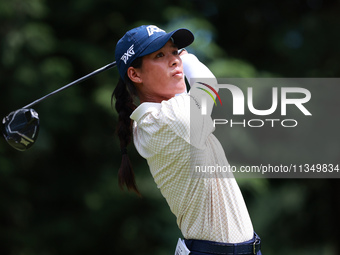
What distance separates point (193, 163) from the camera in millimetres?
1759

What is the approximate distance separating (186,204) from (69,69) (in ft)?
11.2

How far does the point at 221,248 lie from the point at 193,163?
0.91 feet

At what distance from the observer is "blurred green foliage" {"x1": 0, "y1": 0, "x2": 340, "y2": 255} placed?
15.8 ft

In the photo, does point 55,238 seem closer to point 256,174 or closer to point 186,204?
point 256,174

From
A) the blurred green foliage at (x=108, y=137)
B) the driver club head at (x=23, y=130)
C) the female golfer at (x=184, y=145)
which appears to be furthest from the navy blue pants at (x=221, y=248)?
the blurred green foliage at (x=108, y=137)

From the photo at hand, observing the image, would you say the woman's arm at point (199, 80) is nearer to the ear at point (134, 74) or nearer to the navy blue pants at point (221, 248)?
the ear at point (134, 74)

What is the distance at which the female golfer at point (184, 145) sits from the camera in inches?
68.1

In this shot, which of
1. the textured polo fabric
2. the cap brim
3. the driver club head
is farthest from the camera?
the driver club head

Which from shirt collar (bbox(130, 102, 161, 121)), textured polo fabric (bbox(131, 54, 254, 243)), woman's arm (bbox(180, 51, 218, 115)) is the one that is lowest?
textured polo fabric (bbox(131, 54, 254, 243))

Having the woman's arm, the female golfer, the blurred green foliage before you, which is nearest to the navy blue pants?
the female golfer

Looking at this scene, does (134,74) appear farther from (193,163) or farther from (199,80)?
(193,163)

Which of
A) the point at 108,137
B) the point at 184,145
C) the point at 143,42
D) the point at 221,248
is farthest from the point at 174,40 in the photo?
the point at 108,137

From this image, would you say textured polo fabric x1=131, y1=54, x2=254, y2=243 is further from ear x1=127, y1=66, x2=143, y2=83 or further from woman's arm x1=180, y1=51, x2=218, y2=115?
ear x1=127, y1=66, x2=143, y2=83

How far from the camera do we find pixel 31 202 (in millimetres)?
5520
